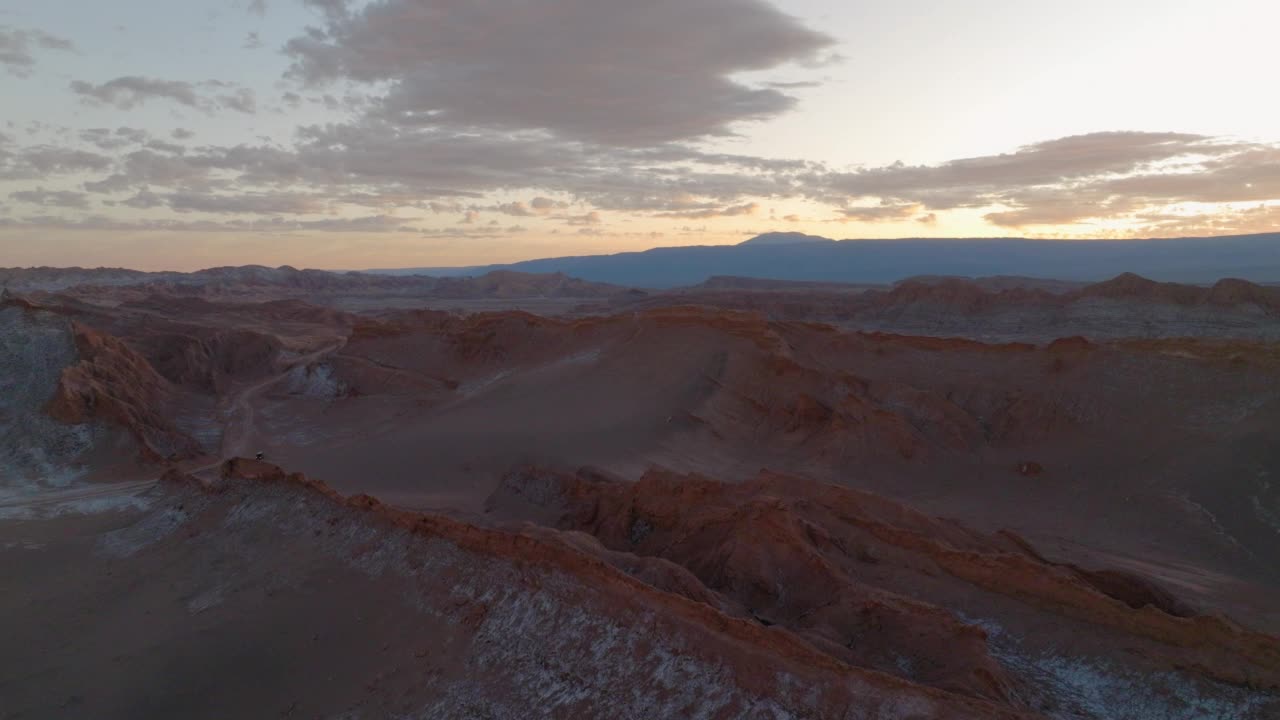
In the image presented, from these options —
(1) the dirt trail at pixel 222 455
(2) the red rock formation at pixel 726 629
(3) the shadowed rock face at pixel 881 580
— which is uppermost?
(2) the red rock formation at pixel 726 629

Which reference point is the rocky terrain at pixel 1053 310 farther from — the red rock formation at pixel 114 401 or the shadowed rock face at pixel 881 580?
the red rock formation at pixel 114 401

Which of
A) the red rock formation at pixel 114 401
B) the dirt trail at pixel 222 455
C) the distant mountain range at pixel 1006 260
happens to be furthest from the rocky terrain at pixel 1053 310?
the distant mountain range at pixel 1006 260

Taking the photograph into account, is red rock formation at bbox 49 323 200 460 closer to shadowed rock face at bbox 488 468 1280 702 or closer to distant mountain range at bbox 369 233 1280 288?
shadowed rock face at bbox 488 468 1280 702

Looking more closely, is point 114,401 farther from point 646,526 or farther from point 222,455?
point 646,526

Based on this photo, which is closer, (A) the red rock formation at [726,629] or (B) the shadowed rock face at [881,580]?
(A) the red rock formation at [726,629]

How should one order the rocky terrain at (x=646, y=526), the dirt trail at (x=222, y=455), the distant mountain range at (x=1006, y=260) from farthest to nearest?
the distant mountain range at (x=1006, y=260) < the dirt trail at (x=222, y=455) < the rocky terrain at (x=646, y=526)

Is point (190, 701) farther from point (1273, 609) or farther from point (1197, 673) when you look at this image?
point (1273, 609)

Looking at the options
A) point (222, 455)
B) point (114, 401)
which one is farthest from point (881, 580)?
point (114, 401)
